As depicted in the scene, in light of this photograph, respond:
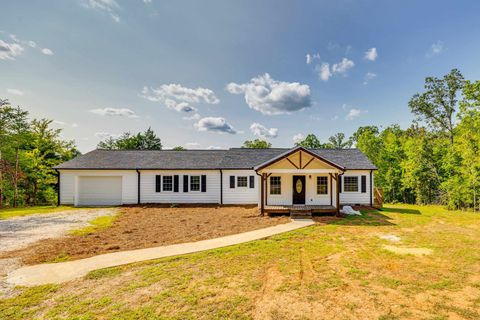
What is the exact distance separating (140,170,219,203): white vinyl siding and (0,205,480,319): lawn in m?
10.7

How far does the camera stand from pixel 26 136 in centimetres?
2150

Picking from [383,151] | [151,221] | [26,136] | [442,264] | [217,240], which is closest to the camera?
[442,264]

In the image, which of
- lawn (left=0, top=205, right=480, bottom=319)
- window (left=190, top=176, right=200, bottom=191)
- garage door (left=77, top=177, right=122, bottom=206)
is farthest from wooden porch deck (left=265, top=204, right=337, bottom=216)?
garage door (left=77, top=177, right=122, bottom=206)

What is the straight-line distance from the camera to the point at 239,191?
18797 millimetres

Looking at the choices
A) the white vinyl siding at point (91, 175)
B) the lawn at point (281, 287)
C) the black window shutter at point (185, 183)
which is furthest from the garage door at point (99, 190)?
the lawn at point (281, 287)

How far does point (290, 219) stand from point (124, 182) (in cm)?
1419

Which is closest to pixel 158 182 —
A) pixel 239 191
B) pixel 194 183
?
pixel 194 183

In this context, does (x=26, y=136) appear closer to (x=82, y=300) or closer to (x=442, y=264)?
(x=82, y=300)

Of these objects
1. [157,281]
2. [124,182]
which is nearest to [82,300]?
[157,281]

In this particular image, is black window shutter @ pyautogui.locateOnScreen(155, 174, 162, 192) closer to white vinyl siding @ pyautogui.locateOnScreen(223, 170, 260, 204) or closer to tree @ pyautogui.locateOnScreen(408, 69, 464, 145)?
white vinyl siding @ pyautogui.locateOnScreen(223, 170, 260, 204)

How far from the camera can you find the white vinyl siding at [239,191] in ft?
61.1

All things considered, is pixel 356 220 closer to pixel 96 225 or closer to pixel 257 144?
pixel 96 225

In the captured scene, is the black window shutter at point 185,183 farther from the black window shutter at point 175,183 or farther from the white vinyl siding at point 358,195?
the white vinyl siding at point 358,195

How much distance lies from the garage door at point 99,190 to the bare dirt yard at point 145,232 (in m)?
4.42
